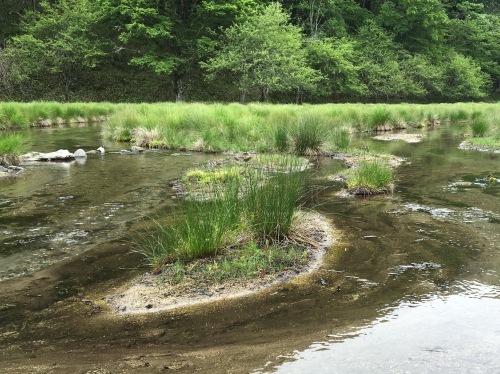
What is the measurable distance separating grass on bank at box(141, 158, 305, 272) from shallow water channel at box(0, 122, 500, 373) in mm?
387

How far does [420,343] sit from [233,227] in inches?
87.3

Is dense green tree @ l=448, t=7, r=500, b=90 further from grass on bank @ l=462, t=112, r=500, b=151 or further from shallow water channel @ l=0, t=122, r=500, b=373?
shallow water channel @ l=0, t=122, r=500, b=373

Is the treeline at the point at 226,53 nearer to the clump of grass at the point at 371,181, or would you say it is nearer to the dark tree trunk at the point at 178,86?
the dark tree trunk at the point at 178,86

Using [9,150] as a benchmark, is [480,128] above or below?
above

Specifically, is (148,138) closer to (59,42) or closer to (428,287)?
(428,287)

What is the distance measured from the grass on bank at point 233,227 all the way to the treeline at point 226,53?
24545 millimetres

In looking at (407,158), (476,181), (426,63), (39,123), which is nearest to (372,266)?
(476,181)

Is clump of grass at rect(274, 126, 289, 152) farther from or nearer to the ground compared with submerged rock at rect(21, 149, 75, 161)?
farther from the ground

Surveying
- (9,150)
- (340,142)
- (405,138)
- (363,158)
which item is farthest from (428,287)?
(405,138)

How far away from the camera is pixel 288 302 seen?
3695 millimetres

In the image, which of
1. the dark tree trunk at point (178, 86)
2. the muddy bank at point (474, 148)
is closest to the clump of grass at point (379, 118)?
the muddy bank at point (474, 148)

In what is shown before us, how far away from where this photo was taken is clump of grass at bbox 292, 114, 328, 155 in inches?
453

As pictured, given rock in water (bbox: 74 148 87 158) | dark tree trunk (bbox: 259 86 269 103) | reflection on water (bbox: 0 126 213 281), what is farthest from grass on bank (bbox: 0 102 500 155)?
dark tree trunk (bbox: 259 86 269 103)

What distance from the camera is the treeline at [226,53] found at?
30625 mm
